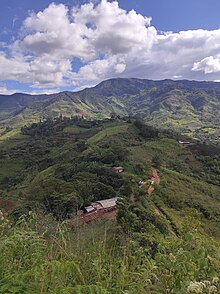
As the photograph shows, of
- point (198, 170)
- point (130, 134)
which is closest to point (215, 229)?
point (198, 170)

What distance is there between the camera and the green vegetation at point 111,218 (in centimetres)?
306

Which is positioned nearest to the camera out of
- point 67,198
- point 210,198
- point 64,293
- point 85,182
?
point 64,293

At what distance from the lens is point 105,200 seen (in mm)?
35688

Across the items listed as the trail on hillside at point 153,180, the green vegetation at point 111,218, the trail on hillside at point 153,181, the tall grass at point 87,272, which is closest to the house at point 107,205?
the green vegetation at point 111,218

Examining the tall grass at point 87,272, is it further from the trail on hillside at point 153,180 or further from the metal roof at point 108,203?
the trail on hillside at point 153,180

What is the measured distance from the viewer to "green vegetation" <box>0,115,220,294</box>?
3057 millimetres

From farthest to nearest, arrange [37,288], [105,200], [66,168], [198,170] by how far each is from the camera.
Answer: [198,170], [66,168], [105,200], [37,288]

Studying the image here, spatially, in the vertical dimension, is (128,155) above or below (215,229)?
above

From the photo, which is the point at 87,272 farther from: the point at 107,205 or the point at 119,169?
the point at 119,169

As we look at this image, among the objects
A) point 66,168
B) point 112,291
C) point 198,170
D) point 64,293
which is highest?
point 64,293

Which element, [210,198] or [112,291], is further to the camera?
[210,198]

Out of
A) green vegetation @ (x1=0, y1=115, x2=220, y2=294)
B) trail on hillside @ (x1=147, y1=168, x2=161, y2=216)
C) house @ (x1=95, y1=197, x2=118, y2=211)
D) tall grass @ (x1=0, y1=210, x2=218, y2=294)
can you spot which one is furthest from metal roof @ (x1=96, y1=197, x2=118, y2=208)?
tall grass @ (x1=0, y1=210, x2=218, y2=294)

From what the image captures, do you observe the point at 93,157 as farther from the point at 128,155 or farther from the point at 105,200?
the point at 105,200

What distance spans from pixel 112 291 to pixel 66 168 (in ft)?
167
